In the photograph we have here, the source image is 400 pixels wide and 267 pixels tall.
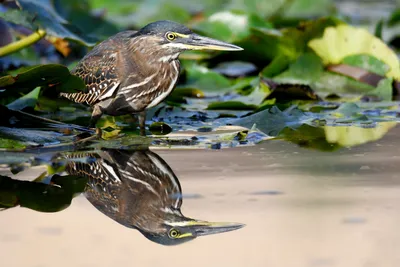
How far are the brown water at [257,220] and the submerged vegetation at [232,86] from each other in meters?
0.71

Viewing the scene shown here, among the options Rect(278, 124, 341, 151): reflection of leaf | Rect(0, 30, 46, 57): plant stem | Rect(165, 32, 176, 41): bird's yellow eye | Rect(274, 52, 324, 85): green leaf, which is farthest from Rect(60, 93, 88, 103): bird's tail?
Rect(274, 52, 324, 85): green leaf

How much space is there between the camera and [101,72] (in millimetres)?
6438

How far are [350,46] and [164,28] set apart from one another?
7.54ft

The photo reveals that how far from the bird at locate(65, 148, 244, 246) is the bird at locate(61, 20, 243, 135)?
818 millimetres

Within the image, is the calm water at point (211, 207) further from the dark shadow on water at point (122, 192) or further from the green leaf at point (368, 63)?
the green leaf at point (368, 63)

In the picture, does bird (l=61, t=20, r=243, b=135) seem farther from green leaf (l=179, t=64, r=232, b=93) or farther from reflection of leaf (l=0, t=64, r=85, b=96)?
green leaf (l=179, t=64, r=232, b=93)

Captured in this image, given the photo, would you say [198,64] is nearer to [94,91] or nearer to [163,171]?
[94,91]

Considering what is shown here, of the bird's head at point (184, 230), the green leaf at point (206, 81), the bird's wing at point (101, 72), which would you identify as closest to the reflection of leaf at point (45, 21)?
the bird's wing at point (101, 72)

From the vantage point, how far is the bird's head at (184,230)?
3965 mm

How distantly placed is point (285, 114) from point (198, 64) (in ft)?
8.25

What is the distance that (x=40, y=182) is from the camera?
193 inches

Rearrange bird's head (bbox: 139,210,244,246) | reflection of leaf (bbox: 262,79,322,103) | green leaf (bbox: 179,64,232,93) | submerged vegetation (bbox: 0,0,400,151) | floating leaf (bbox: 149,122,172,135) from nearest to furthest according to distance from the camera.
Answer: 1. bird's head (bbox: 139,210,244,246)
2. submerged vegetation (bbox: 0,0,400,151)
3. floating leaf (bbox: 149,122,172,135)
4. reflection of leaf (bbox: 262,79,322,103)
5. green leaf (bbox: 179,64,232,93)

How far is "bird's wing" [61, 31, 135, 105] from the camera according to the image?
642 centimetres

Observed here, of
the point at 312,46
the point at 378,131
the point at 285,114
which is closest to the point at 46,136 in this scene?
the point at 285,114
